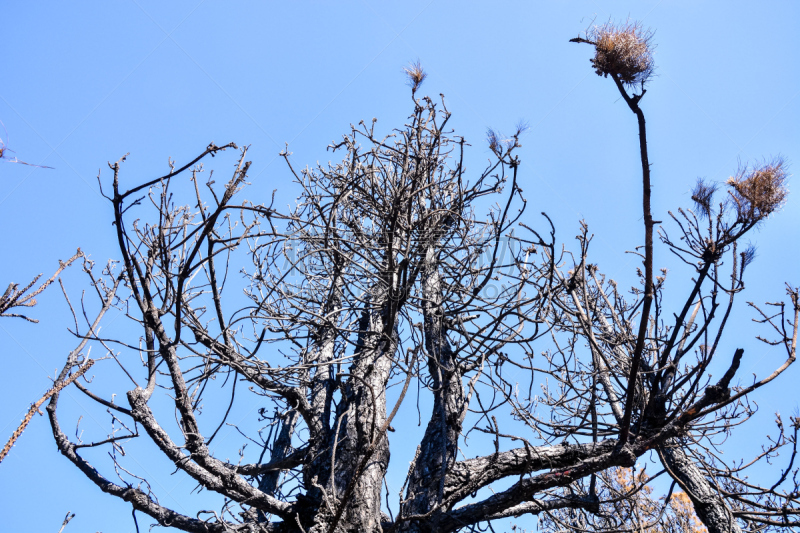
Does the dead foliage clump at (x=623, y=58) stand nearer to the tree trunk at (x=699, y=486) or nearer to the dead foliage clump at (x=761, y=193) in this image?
the dead foliage clump at (x=761, y=193)

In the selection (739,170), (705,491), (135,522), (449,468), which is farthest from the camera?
(705,491)

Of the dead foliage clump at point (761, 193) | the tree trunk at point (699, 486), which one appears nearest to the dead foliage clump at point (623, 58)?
the dead foliage clump at point (761, 193)

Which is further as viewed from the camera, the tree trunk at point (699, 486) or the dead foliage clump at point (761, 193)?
the tree trunk at point (699, 486)

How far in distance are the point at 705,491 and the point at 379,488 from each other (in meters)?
3.76

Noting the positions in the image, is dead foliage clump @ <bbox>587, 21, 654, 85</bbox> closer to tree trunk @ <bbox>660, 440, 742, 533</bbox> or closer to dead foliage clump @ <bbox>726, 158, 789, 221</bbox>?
dead foliage clump @ <bbox>726, 158, 789, 221</bbox>

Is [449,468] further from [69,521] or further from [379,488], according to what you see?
[69,521]

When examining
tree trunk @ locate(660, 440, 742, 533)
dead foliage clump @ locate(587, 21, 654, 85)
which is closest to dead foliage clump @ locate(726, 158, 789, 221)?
dead foliage clump @ locate(587, 21, 654, 85)

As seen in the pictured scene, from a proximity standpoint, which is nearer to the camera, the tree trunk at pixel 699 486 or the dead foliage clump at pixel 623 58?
the dead foliage clump at pixel 623 58

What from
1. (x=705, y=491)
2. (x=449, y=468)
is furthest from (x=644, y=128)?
(x=705, y=491)

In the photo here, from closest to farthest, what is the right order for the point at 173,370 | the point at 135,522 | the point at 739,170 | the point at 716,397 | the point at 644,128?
the point at 644,128, the point at 739,170, the point at 716,397, the point at 135,522, the point at 173,370

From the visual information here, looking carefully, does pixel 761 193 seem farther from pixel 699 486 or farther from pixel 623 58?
pixel 699 486

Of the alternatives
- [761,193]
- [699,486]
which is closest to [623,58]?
[761,193]

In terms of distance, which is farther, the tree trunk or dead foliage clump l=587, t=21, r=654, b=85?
the tree trunk

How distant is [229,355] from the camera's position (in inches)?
121
